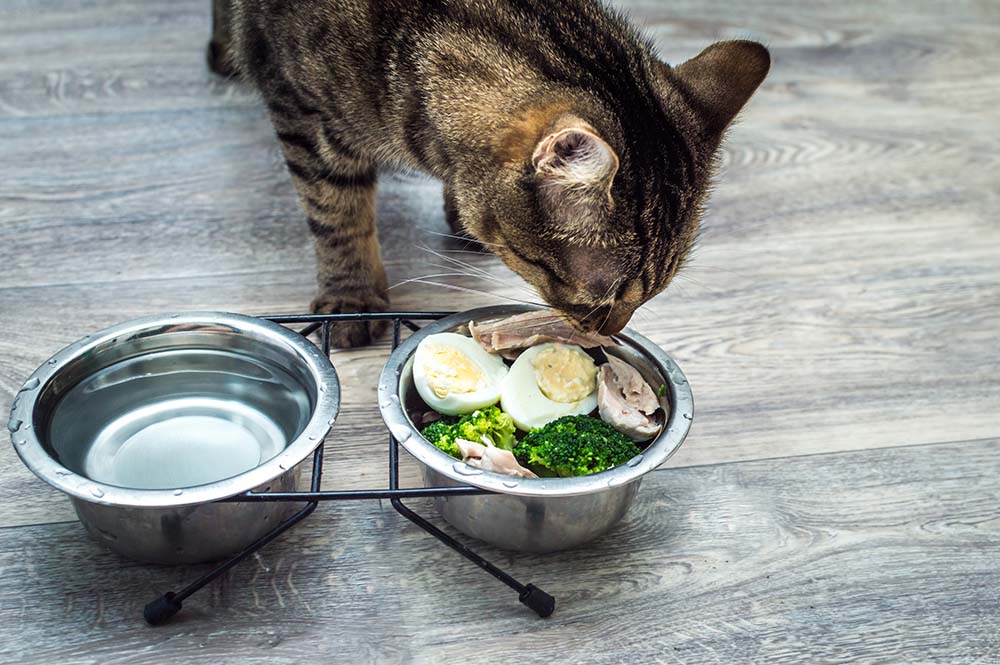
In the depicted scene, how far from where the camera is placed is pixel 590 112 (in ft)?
4.00

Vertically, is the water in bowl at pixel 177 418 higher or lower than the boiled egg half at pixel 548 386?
lower

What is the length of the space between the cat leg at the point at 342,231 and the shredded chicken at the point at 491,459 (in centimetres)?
51

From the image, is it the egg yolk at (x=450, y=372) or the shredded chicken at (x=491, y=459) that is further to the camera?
the egg yolk at (x=450, y=372)

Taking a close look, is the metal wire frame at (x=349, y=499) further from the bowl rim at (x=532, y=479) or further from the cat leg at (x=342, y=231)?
the cat leg at (x=342, y=231)

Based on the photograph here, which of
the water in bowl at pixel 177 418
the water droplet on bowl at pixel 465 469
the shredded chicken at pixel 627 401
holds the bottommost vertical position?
the water in bowl at pixel 177 418

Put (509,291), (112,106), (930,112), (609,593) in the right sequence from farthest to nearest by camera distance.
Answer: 1. (930,112)
2. (112,106)
3. (509,291)
4. (609,593)

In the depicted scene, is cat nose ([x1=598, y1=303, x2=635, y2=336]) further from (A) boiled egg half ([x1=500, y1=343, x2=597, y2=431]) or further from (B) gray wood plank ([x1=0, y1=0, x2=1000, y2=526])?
(B) gray wood plank ([x1=0, y1=0, x2=1000, y2=526])

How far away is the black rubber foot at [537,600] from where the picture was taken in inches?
50.5

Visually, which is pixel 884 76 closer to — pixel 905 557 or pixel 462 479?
pixel 905 557

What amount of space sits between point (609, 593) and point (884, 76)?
6.17 ft

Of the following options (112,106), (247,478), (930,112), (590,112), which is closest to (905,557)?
(590,112)

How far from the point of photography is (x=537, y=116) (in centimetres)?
121

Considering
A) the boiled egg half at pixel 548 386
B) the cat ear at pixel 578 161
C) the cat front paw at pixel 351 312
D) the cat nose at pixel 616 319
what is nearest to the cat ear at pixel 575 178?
the cat ear at pixel 578 161

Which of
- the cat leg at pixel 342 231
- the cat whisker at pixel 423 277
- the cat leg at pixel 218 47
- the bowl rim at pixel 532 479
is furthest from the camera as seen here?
the cat leg at pixel 218 47
